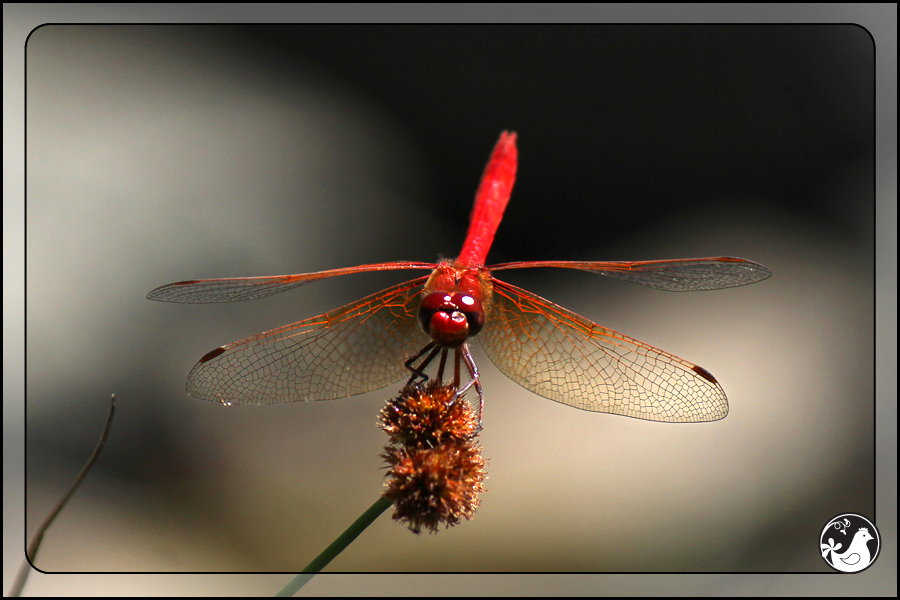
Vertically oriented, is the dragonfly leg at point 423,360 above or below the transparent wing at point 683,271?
below

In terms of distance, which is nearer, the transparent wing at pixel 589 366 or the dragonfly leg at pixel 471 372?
the dragonfly leg at pixel 471 372

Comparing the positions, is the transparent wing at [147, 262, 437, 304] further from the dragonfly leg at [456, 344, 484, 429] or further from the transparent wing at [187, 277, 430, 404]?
the dragonfly leg at [456, 344, 484, 429]

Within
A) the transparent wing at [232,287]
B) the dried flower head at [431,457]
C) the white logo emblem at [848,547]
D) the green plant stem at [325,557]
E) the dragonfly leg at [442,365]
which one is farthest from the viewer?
the white logo emblem at [848,547]

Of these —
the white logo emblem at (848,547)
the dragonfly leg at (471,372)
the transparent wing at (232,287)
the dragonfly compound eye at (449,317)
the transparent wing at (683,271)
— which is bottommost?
the white logo emblem at (848,547)

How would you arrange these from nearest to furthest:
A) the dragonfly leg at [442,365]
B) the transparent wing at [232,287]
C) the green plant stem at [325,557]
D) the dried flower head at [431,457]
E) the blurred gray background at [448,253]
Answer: the green plant stem at [325,557] → the dried flower head at [431,457] → the dragonfly leg at [442,365] → the transparent wing at [232,287] → the blurred gray background at [448,253]

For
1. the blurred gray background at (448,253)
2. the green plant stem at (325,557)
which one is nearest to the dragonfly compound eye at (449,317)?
the green plant stem at (325,557)

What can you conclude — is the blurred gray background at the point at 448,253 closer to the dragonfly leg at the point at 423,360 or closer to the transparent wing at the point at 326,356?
the transparent wing at the point at 326,356

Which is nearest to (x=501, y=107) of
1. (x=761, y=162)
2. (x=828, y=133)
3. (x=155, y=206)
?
(x=761, y=162)

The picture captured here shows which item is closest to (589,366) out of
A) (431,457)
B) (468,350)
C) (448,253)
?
(468,350)

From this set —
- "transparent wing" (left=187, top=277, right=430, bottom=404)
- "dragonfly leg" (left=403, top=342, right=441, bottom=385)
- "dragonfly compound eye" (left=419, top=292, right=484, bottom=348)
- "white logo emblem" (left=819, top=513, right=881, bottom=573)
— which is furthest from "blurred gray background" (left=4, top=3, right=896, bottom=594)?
"dragonfly compound eye" (left=419, top=292, right=484, bottom=348)
